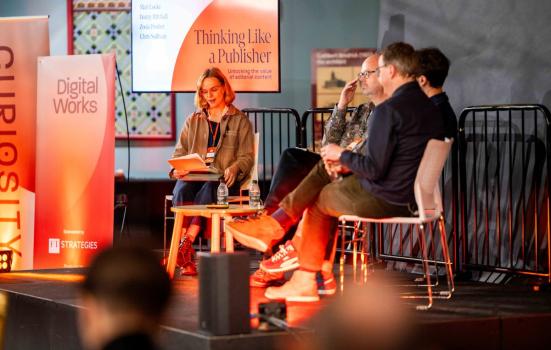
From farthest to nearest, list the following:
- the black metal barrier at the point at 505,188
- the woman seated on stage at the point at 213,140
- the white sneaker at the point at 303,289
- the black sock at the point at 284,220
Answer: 1. the woman seated on stage at the point at 213,140
2. the black metal barrier at the point at 505,188
3. the black sock at the point at 284,220
4. the white sneaker at the point at 303,289

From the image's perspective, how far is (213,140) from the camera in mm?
5766

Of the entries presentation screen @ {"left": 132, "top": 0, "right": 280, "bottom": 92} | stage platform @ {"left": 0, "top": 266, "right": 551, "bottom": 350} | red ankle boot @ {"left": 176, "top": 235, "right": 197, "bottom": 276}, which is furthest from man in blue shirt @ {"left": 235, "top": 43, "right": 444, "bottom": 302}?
presentation screen @ {"left": 132, "top": 0, "right": 280, "bottom": 92}

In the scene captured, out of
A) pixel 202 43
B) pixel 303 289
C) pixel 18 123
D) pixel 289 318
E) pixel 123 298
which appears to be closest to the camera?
pixel 123 298

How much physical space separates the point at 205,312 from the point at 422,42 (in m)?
3.41

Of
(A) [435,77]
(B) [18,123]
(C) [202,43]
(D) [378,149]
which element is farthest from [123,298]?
(C) [202,43]

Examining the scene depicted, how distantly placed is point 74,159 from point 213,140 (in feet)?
3.22

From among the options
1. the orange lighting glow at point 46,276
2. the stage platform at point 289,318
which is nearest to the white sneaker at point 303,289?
the stage platform at point 289,318

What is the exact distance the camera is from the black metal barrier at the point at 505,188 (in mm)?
5094

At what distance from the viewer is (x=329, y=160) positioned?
4254 millimetres

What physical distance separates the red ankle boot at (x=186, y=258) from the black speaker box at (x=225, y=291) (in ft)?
6.29

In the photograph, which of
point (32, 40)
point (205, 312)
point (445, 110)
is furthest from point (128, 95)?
point (205, 312)

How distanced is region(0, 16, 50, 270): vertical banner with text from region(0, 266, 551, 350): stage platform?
2.00ft

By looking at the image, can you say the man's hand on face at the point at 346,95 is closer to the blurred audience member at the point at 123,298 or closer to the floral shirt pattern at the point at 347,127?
the floral shirt pattern at the point at 347,127

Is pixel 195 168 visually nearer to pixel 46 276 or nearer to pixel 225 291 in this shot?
pixel 46 276
